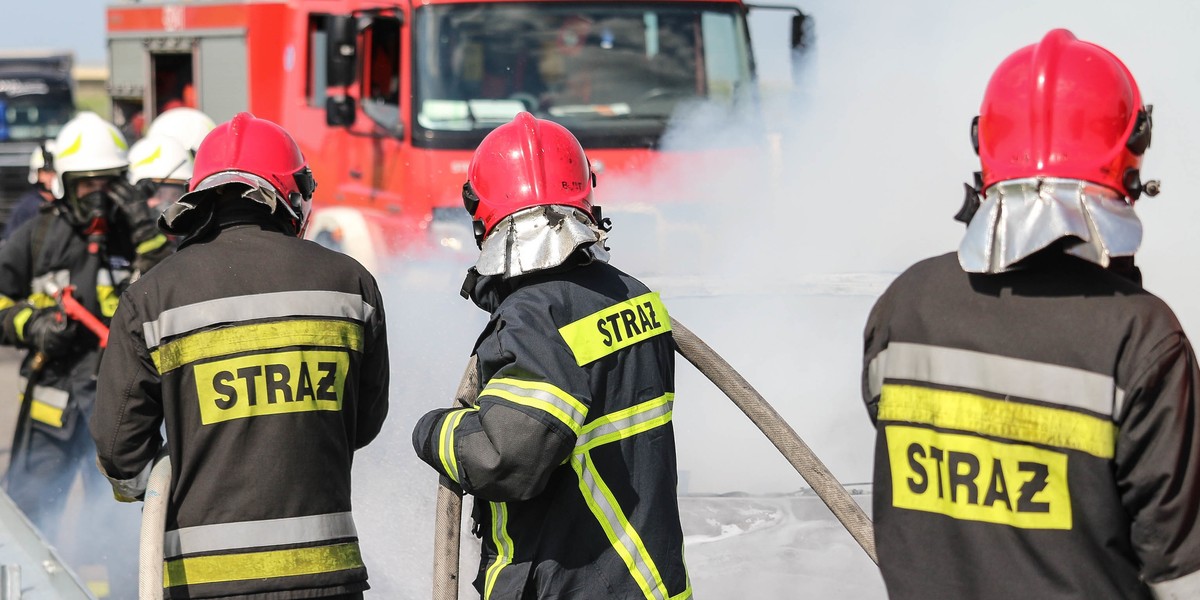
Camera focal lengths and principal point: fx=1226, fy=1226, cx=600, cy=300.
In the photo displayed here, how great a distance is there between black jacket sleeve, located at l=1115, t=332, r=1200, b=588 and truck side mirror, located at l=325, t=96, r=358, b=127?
5741 millimetres

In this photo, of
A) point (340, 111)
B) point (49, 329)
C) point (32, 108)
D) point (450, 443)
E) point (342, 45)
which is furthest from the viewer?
point (32, 108)

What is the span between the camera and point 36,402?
4887mm

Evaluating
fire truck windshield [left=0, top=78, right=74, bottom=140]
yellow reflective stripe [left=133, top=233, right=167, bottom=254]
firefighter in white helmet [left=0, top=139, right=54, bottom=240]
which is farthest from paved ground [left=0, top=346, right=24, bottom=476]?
fire truck windshield [left=0, top=78, right=74, bottom=140]

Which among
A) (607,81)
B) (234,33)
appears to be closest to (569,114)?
(607,81)

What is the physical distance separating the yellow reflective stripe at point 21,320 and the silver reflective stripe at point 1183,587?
4.25 m

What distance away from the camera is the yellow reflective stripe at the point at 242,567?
8.30 ft

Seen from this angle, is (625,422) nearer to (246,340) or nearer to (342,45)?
(246,340)

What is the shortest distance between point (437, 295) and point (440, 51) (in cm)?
204

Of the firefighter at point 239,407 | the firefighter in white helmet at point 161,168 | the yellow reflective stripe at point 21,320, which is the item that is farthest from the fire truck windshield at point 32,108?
the firefighter at point 239,407

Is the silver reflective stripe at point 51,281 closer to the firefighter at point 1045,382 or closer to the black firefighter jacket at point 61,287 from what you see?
the black firefighter jacket at point 61,287

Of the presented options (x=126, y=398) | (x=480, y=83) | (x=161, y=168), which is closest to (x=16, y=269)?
(x=161, y=168)

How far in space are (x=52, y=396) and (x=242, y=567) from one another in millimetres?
2751

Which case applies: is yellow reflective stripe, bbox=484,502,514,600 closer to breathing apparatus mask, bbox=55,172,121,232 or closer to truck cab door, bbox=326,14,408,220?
breathing apparatus mask, bbox=55,172,121,232

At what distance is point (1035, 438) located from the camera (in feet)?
5.87
